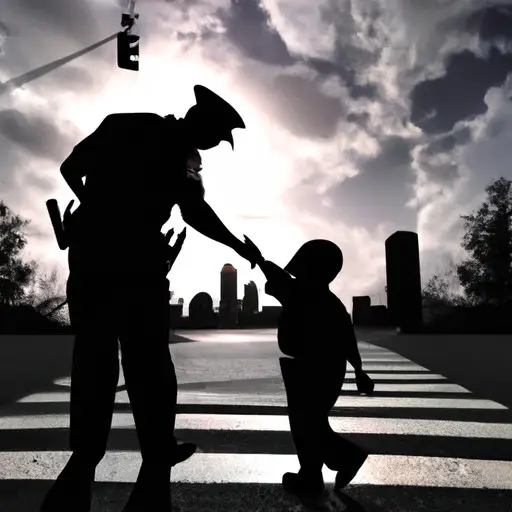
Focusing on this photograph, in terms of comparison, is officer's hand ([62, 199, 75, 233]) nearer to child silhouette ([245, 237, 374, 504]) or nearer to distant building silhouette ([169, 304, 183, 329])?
child silhouette ([245, 237, 374, 504])

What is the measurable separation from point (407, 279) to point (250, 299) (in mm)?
13706

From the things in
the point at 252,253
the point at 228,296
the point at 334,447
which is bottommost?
the point at 334,447

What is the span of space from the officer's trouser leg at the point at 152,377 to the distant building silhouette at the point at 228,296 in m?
29.3

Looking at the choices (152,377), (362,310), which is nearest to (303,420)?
(152,377)

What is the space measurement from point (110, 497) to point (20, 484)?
65cm

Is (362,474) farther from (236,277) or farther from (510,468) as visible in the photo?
(236,277)

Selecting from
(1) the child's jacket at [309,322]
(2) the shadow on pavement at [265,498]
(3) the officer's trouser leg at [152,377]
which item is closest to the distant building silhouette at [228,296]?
(2) the shadow on pavement at [265,498]

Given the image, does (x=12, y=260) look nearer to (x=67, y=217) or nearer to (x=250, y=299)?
(x=250, y=299)

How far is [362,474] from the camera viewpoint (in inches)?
131

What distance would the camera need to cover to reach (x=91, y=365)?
249 cm

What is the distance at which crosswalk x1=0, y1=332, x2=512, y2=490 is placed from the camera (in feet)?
11.0

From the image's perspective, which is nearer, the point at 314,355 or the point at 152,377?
the point at 152,377

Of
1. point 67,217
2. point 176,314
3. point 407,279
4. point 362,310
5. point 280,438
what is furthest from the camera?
point 176,314

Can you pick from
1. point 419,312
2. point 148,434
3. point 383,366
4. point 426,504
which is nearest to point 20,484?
point 148,434
